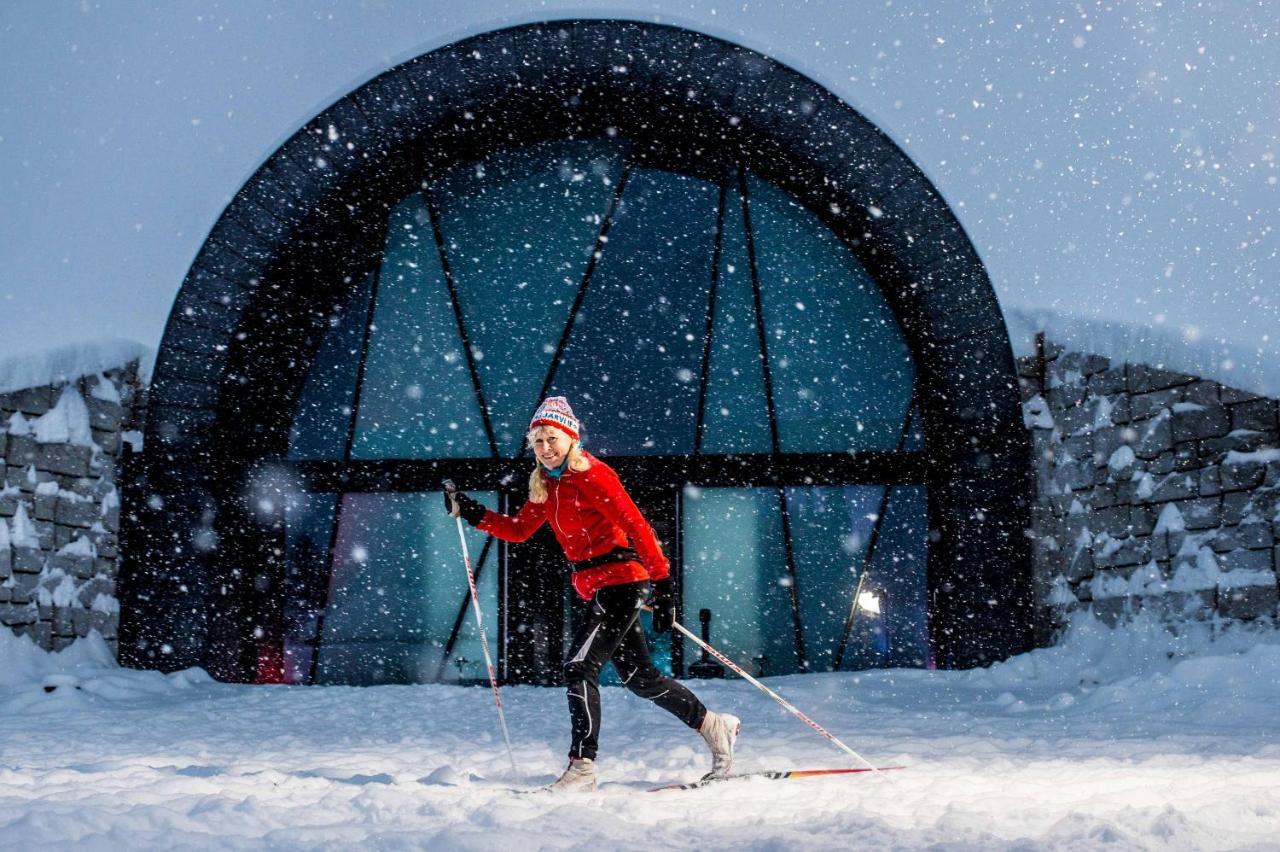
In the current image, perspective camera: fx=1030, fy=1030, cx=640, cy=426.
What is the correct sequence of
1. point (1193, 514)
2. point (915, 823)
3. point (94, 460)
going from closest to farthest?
point (915, 823) < point (1193, 514) < point (94, 460)

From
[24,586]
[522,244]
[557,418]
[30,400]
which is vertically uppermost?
[522,244]

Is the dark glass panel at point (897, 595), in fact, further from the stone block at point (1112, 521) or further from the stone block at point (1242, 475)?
the stone block at point (1242, 475)

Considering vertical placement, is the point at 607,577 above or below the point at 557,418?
below

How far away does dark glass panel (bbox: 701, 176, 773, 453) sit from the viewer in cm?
1066

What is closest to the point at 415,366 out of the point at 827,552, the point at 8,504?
the point at 8,504

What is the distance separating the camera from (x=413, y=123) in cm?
1014

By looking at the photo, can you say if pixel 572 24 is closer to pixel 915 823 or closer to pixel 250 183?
pixel 250 183

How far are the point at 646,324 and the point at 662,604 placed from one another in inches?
262

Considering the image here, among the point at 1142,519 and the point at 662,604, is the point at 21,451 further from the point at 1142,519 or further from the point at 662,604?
the point at 1142,519

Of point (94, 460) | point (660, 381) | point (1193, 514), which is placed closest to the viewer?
point (1193, 514)

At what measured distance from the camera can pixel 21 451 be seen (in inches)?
339

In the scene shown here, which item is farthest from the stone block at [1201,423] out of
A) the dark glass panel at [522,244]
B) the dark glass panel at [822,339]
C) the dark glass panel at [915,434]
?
the dark glass panel at [522,244]

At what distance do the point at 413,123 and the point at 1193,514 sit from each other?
25.5 feet

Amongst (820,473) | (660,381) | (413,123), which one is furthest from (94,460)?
(820,473)
